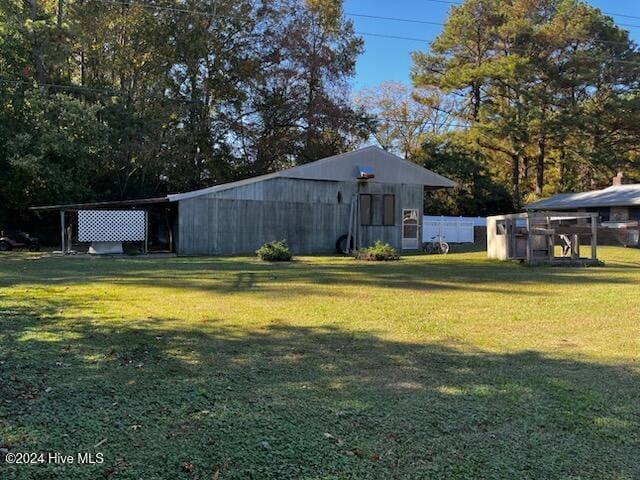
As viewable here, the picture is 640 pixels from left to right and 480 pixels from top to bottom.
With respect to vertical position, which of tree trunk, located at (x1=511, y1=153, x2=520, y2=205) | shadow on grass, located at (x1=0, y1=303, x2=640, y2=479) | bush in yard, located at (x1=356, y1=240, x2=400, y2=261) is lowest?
shadow on grass, located at (x1=0, y1=303, x2=640, y2=479)

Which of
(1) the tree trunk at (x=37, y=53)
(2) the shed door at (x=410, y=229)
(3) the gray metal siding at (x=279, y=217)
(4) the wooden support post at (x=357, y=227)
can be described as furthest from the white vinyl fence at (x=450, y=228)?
(1) the tree trunk at (x=37, y=53)

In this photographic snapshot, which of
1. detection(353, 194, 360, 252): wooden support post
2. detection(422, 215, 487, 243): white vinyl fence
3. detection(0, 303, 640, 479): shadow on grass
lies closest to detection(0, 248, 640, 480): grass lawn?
detection(0, 303, 640, 479): shadow on grass

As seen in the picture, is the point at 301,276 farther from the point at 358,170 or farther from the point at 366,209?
the point at 366,209

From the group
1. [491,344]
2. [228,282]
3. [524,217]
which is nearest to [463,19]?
[524,217]

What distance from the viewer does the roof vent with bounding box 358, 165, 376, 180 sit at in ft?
70.3

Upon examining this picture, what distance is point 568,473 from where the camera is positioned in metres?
2.76

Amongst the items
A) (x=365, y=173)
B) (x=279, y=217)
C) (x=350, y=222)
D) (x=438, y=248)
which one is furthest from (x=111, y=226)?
(x=438, y=248)

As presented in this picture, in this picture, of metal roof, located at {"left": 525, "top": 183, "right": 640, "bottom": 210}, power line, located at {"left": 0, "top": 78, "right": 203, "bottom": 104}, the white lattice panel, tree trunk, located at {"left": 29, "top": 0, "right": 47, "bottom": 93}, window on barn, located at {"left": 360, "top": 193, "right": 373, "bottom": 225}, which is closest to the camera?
the white lattice panel

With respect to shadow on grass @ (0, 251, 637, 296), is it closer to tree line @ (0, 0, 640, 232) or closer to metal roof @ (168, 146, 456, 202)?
metal roof @ (168, 146, 456, 202)

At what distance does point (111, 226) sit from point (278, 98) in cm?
1536

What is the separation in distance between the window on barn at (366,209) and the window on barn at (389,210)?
0.62m

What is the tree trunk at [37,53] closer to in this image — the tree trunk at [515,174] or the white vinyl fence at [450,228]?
the white vinyl fence at [450,228]

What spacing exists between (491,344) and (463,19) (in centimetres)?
3558

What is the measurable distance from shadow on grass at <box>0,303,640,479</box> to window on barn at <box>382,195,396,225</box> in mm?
17688
